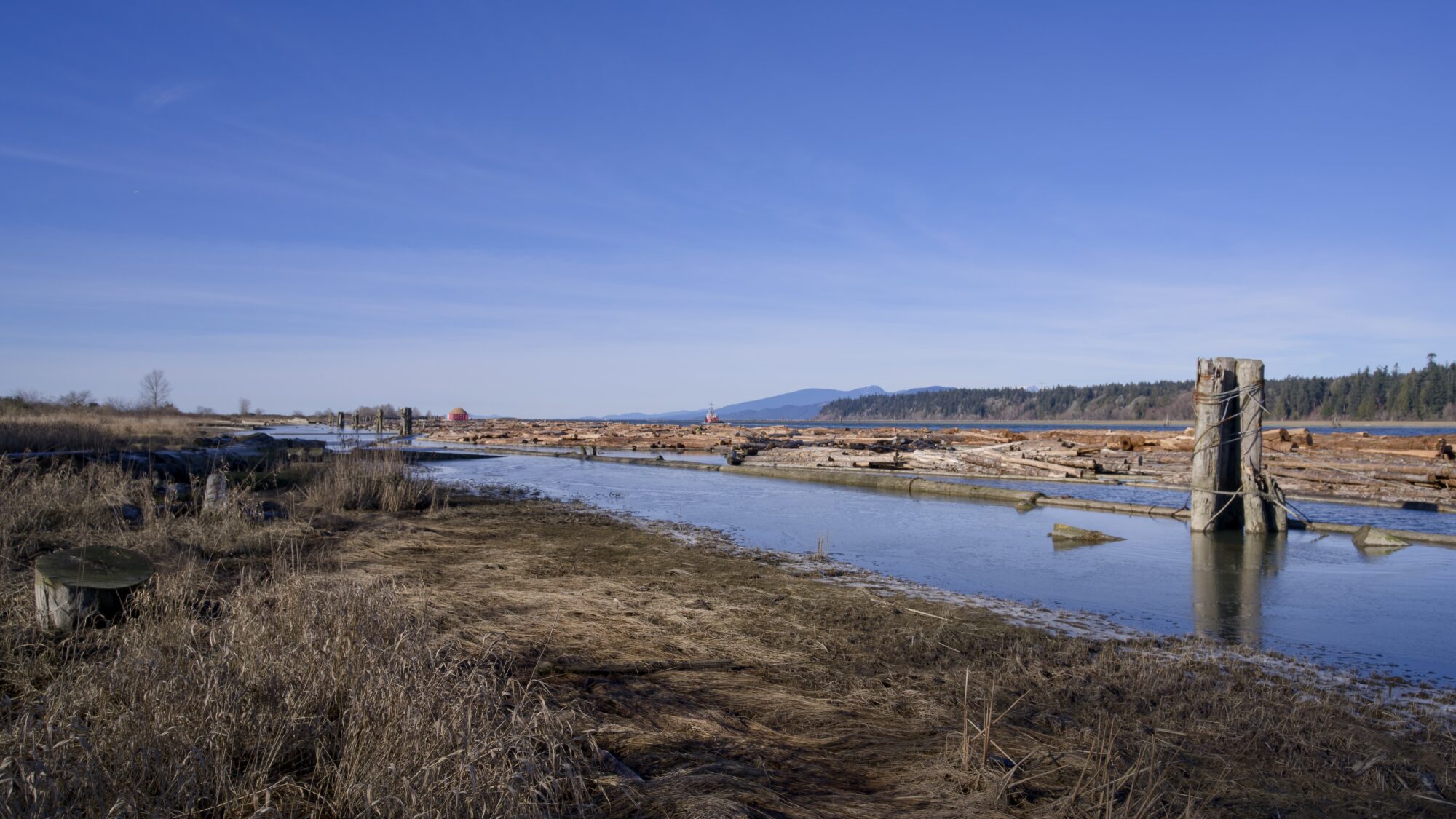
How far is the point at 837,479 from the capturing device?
22.9 metres

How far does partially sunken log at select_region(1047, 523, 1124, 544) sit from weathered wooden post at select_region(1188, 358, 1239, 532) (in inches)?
57.6

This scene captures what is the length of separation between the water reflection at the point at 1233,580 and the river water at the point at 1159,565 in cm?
3

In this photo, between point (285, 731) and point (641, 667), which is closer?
point (285, 731)

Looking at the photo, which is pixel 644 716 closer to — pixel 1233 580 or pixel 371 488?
pixel 1233 580

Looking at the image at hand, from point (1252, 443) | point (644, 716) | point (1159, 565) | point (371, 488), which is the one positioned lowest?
point (1159, 565)

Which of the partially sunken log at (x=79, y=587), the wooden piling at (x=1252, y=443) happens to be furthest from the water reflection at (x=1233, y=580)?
the partially sunken log at (x=79, y=587)

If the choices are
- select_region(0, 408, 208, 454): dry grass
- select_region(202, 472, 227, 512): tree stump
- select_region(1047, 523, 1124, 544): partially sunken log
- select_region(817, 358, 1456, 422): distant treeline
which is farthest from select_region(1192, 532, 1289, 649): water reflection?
select_region(817, 358, 1456, 422): distant treeline

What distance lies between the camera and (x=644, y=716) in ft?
15.5

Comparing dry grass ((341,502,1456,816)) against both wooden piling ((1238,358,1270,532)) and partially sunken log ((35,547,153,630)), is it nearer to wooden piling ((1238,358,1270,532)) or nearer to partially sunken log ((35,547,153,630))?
partially sunken log ((35,547,153,630))

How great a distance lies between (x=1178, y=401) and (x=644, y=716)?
13543 cm

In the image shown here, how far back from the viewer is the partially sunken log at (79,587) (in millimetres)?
5652

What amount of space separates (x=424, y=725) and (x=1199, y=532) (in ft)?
41.9

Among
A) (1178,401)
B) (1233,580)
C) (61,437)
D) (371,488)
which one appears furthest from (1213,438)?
(1178,401)

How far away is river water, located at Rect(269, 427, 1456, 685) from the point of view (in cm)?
742
